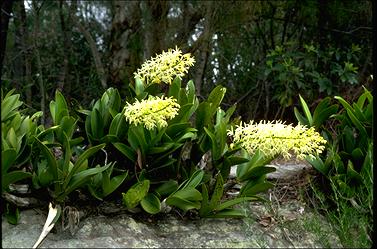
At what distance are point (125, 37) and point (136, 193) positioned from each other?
453cm

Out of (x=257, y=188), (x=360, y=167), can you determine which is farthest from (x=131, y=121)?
(x=360, y=167)

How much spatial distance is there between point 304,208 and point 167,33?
3.78 m

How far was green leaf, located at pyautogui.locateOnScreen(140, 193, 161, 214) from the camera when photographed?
2596 mm

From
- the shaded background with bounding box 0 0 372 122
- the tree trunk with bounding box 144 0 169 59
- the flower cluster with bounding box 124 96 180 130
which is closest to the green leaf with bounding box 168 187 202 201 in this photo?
the flower cluster with bounding box 124 96 180 130

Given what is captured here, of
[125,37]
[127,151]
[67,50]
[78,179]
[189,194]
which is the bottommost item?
[189,194]

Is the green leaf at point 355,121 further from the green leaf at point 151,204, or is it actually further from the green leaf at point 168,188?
the green leaf at point 151,204

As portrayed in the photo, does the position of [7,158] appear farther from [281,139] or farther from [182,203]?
[281,139]

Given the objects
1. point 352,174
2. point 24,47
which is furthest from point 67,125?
point 24,47

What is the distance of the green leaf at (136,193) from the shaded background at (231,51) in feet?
11.4

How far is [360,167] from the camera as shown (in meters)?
3.02

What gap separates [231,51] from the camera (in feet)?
22.7

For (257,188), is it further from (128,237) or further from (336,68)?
(336,68)

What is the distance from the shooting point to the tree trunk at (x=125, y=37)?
6613mm

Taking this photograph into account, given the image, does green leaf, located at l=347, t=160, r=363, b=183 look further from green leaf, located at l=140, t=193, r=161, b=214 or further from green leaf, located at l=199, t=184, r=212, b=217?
green leaf, located at l=140, t=193, r=161, b=214
